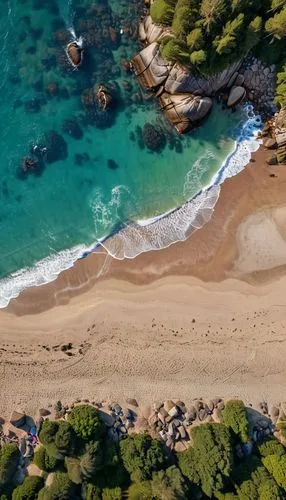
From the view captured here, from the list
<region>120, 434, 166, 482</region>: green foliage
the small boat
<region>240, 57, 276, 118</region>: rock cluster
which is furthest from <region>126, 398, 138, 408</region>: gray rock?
the small boat

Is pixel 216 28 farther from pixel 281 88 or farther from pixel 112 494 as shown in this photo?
pixel 112 494

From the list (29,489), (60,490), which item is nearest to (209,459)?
(60,490)

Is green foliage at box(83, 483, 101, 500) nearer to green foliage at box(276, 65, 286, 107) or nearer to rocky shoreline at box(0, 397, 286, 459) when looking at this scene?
rocky shoreline at box(0, 397, 286, 459)

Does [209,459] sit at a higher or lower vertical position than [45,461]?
lower

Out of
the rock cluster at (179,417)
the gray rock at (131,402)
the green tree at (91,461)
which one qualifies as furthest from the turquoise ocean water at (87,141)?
the green tree at (91,461)

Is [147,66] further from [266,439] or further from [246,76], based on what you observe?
[266,439]

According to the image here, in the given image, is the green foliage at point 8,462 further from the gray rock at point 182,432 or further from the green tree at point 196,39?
the green tree at point 196,39
